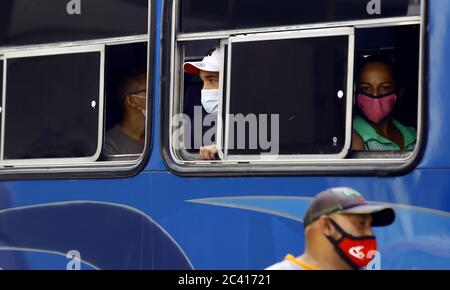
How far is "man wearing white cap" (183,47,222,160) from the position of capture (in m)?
5.73

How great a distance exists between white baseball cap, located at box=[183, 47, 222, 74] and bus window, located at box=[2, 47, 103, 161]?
64 centimetres

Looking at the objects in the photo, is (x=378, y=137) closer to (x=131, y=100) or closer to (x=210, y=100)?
(x=210, y=100)

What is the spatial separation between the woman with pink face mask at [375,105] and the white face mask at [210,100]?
2.73 ft

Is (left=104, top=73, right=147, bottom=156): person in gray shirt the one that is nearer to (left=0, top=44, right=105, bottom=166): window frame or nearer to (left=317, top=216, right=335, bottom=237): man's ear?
(left=0, top=44, right=105, bottom=166): window frame

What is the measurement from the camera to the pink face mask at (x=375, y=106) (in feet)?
17.6

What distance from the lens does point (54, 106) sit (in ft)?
20.6

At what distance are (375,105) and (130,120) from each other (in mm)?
1553

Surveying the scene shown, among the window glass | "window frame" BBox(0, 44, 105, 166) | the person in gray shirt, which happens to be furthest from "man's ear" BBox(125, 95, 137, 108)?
the window glass

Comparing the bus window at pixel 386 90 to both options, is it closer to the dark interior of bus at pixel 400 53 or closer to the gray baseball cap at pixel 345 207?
the dark interior of bus at pixel 400 53

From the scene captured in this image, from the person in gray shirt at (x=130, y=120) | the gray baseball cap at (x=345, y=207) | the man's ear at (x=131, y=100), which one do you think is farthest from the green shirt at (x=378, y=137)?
the man's ear at (x=131, y=100)

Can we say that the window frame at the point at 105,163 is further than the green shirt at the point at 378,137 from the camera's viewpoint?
Yes

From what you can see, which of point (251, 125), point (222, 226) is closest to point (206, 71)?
point (251, 125)

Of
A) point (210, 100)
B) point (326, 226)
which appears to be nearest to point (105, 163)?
point (210, 100)
